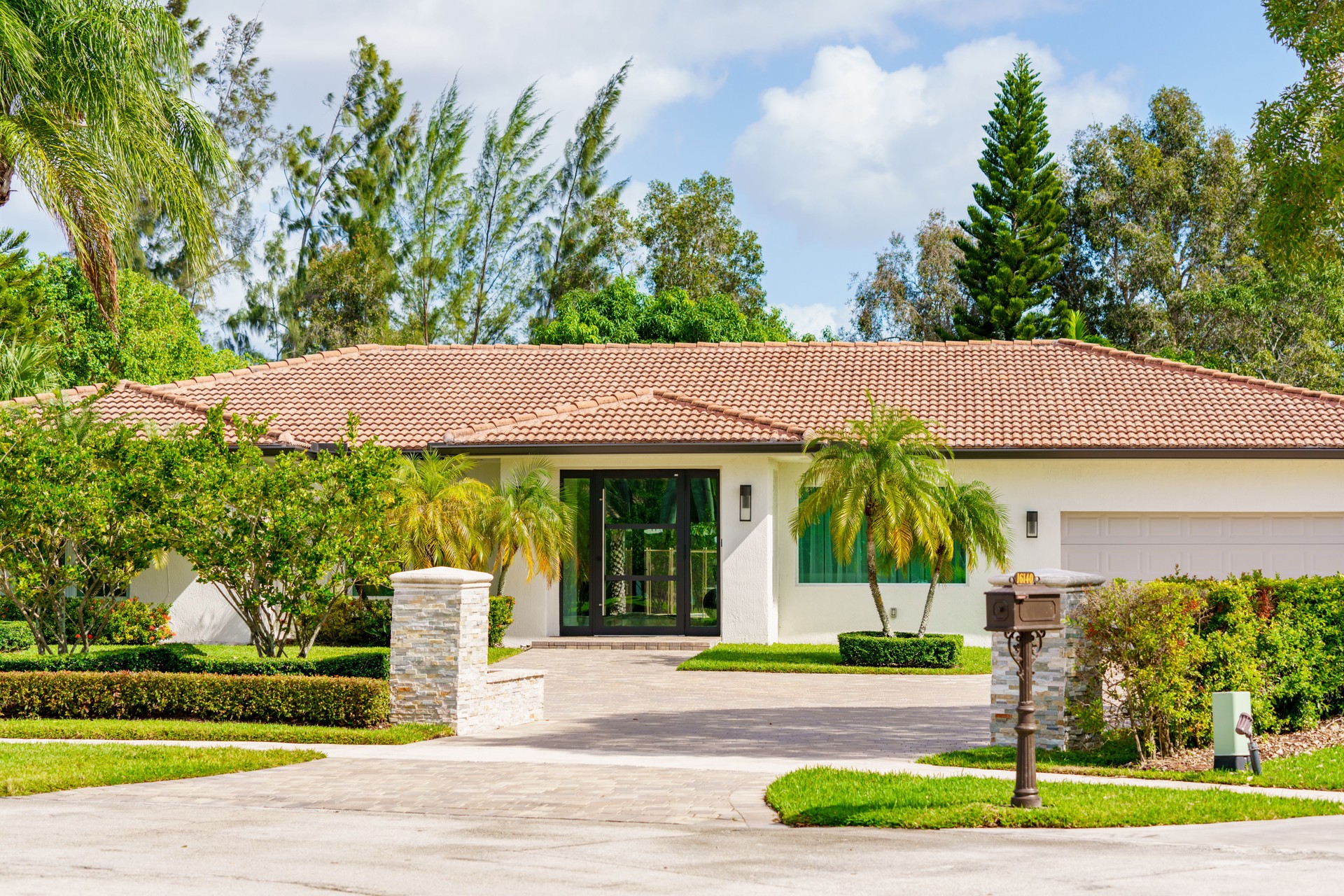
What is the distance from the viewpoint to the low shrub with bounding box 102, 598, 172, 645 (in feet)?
61.5

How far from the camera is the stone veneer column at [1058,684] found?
36.7 feet

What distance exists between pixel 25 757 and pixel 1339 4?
14.4 metres

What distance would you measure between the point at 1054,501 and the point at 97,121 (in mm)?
15094

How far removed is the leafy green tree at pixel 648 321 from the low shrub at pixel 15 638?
20.9 metres

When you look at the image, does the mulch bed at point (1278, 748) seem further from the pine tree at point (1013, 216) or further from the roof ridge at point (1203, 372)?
the pine tree at point (1013, 216)

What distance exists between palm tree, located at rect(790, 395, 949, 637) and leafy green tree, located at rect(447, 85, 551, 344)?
27.2 meters

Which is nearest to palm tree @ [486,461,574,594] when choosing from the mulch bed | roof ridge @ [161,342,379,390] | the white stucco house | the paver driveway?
the white stucco house

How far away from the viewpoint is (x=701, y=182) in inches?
1743

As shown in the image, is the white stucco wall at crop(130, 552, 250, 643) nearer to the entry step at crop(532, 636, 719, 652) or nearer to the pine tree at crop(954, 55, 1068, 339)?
the entry step at crop(532, 636, 719, 652)

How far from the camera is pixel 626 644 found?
21.3 meters

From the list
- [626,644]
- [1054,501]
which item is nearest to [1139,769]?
[626,644]

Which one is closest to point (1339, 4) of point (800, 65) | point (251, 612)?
point (251, 612)

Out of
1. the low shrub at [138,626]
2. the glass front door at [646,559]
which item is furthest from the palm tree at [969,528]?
the low shrub at [138,626]

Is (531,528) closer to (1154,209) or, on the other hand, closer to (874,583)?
(874,583)
